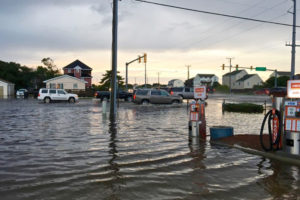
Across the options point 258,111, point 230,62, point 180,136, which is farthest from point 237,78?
point 180,136

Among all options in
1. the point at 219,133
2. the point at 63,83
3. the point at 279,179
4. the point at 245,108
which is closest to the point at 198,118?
the point at 219,133

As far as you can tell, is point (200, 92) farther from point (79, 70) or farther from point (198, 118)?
point (79, 70)

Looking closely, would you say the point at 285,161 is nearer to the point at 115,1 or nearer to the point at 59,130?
the point at 59,130

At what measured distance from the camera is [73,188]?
4980mm

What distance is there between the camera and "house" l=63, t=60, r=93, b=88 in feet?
241

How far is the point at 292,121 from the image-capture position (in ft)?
22.7

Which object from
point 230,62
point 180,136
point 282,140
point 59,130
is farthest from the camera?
point 230,62

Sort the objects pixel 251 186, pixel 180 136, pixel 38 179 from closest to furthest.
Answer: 1. pixel 251 186
2. pixel 38 179
3. pixel 180 136

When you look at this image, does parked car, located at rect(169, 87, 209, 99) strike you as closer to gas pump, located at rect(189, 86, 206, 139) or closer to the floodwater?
gas pump, located at rect(189, 86, 206, 139)

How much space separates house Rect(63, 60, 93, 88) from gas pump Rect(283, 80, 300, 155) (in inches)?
2684

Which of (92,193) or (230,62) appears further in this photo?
(230,62)

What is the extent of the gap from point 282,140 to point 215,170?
2584 millimetres

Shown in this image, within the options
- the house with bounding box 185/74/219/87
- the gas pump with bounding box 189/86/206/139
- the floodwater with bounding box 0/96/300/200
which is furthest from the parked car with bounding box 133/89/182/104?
the house with bounding box 185/74/219/87

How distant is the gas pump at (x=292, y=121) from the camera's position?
6875 mm
